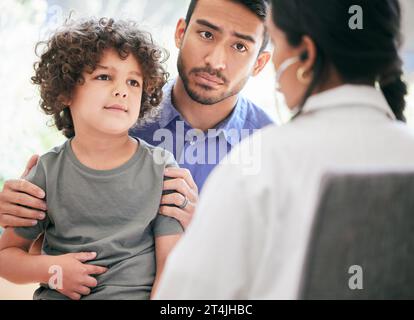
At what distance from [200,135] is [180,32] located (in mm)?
312

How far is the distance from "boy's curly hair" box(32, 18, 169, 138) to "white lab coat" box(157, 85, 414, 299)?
0.55 metres

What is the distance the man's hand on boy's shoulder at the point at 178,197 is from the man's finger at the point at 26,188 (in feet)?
1.00

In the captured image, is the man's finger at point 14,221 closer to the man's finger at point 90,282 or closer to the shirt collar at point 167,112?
the man's finger at point 90,282

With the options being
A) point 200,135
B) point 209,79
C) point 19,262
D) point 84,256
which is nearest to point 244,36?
point 209,79

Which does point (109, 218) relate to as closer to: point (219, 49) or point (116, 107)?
point (116, 107)

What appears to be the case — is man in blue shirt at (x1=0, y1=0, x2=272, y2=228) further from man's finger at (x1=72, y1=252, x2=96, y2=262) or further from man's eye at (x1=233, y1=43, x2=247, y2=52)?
man's finger at (x1=72, y1=252, x2=96, y2=262)

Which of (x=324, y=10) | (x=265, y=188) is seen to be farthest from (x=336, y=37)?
(x=265, y=188)

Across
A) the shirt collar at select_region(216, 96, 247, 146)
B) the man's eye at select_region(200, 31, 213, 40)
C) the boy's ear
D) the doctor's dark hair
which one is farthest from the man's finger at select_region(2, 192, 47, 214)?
the doctor's dark hair

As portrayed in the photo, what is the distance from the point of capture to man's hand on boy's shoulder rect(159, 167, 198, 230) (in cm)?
133

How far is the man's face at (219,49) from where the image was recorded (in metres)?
1.48

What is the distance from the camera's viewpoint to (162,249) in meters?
1.31

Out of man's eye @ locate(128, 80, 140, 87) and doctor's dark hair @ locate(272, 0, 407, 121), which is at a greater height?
man's eye @ locate(128, 80, 140, 87)

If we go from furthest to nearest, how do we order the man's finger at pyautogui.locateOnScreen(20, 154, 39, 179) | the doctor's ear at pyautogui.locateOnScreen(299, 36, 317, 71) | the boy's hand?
the man's finger at pyautogui.locateOnScreen(20, 154, 39, 179)
the boy's hand
the doctor's ear at pyautogui.locateOnScreen(299, 36, 317, 71)

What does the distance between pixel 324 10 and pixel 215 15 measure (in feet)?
1.98
